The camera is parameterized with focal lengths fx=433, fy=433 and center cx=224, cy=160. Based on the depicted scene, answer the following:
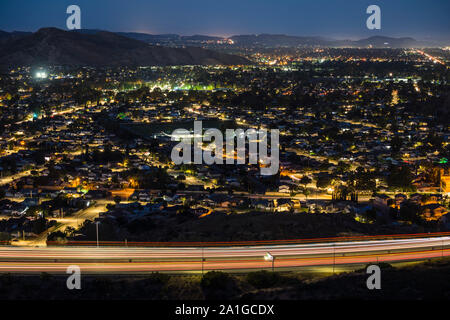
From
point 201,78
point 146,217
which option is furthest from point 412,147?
point 201,78

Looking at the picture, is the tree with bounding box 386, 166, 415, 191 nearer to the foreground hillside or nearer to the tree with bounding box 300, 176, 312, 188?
the tree with bounding box 300, 176, 312, 188

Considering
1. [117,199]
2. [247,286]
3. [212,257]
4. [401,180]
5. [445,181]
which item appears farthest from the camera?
[445,181]

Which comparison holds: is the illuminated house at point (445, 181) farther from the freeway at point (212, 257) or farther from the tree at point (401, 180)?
the freeway at point (212, 257)

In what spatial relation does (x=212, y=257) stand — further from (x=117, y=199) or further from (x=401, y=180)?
(x=401, y=180)

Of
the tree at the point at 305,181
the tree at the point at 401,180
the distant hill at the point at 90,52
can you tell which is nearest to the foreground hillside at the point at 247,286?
the tree at the point at 401,180

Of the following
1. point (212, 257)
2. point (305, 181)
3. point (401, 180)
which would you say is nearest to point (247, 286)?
point (212, 257)

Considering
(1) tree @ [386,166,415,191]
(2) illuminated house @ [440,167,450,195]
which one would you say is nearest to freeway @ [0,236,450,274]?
(1) tree @ [386,166,415,191]
